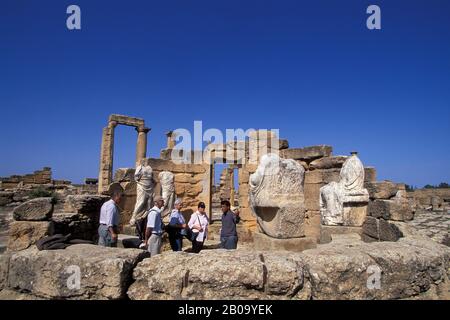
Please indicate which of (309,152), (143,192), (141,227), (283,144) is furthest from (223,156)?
(141,227)

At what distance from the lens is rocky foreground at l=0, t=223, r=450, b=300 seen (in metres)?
2.42

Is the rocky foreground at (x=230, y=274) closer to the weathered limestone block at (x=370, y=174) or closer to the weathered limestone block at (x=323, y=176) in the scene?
the weathered limestone block at (x=370, y=174)

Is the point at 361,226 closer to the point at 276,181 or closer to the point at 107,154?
the point at 276,181

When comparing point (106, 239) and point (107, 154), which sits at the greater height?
point (107, 154)

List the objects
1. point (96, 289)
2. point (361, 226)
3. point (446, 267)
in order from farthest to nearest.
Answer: point (361, 226) < point (446, 267) < point (96, 289)

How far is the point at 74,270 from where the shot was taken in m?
2.65

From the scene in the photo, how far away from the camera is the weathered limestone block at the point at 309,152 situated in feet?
31.3

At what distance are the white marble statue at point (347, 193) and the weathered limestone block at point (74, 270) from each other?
4.45 meters

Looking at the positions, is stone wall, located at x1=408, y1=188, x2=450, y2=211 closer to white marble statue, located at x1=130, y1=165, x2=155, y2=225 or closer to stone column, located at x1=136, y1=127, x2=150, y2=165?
stone column, located at x1=136, y1=127, x2=150, y2=165

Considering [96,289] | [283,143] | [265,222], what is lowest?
[96,289]

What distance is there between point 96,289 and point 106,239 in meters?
2.56

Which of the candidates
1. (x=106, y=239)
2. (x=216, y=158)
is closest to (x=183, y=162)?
(x=216, y=158)
